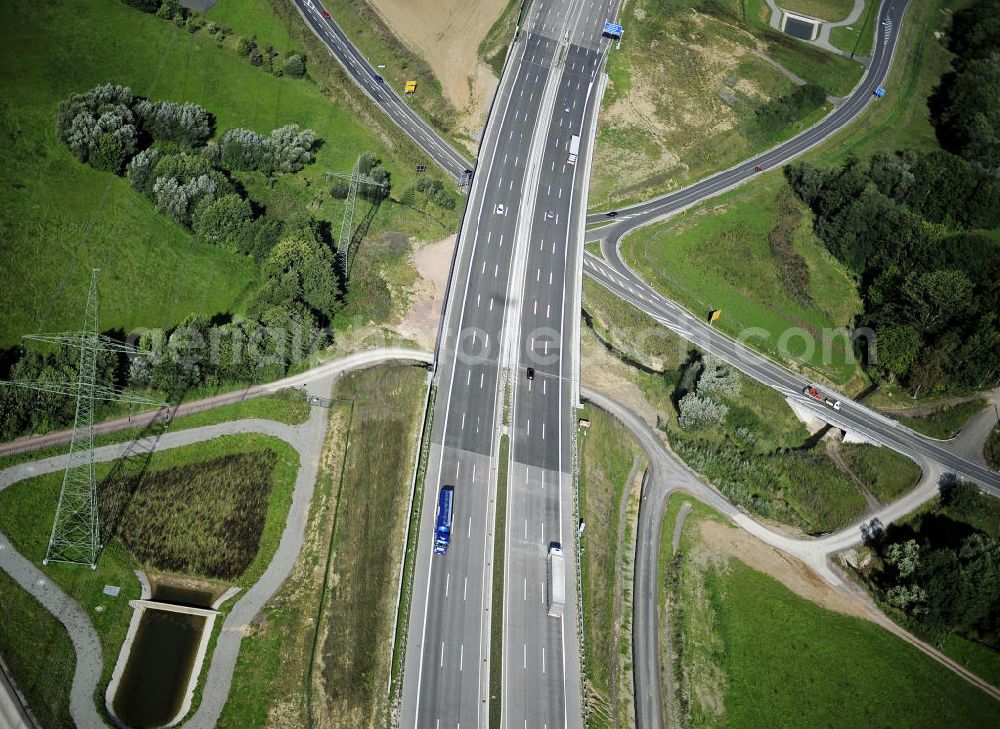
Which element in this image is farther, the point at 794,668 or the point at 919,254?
the point at 919,254

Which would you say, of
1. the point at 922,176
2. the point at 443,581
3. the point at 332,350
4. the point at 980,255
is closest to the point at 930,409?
the point at 980,255

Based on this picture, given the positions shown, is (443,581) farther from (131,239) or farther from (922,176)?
(922,176)

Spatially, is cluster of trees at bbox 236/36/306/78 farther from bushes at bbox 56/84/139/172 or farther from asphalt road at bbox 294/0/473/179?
bushes at bbox 56/84/139/172

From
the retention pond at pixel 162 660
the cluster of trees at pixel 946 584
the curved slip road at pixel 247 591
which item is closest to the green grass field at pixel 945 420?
the cluster of trees at pixel 946 584

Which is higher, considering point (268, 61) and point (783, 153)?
point (268, 61)

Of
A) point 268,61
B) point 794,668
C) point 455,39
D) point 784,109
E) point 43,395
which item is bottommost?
point 794,668

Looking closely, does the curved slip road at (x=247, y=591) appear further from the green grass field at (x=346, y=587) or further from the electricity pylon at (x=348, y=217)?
the electricity pylon at (x=348, y=217)

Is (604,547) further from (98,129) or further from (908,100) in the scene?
(908,100)

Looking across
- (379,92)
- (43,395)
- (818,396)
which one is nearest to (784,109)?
(818,396)
